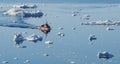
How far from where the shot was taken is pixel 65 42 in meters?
23.1

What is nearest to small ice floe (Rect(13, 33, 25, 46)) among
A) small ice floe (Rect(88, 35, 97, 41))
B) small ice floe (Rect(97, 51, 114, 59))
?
small ice floe (Rect(88, 35, 97, 41))

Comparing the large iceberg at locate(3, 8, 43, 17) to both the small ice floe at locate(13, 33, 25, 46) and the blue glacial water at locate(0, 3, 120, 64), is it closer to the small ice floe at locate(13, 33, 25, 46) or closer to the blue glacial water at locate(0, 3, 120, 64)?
the blue glacial water at locate(0, 3, 120, 64)

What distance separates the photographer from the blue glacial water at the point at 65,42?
20.1 m

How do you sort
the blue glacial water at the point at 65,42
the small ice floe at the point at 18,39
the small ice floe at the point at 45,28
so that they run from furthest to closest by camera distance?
the small ice floe at the point at 45,28
the small ice floe at the point at 18,39
the blue glacial water at the point at 65,42

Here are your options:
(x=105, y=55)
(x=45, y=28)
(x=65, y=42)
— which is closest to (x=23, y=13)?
(x=45, y=28)

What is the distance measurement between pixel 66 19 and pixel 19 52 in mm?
8356

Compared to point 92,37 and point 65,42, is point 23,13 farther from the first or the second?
point 65,42

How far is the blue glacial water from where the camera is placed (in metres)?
20.1

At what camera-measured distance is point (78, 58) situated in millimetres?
20031

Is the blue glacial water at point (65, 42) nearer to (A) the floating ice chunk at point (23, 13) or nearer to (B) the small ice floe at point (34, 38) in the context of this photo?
(B) the small ice floe at point (34, 38)

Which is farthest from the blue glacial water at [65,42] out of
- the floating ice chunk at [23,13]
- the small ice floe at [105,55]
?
the floating ice chunk at [23,13]

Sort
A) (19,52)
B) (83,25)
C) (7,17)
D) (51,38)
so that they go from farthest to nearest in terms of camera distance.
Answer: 1. (7,17)
2. (83,25)
3. (51,38)
4. (19,52)

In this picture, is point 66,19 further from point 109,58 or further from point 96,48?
point 109,58

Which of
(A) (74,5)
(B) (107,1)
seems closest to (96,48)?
(A) (74,5)
